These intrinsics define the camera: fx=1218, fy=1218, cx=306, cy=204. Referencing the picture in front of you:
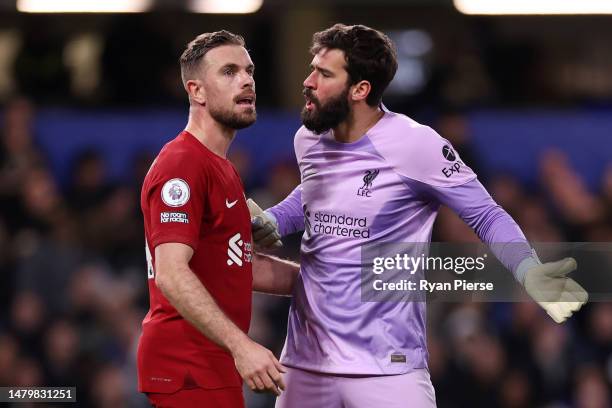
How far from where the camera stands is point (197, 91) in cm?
423

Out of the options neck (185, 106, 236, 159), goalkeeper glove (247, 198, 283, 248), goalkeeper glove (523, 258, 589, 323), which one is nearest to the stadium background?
goalkeeper glove (247, 198, 283, 248)

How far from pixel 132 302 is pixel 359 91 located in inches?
142

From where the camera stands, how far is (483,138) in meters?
8.37

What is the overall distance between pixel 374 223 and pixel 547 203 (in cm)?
402

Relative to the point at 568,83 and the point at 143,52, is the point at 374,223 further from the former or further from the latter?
the point at 568,83

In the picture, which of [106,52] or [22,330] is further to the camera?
[106,52]

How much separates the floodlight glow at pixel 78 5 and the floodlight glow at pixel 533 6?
247 cm

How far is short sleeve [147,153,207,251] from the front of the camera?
3871 millimetres

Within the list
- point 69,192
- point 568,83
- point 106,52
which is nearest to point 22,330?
point 69,192

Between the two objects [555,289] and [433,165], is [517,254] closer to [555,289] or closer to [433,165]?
[555,289]

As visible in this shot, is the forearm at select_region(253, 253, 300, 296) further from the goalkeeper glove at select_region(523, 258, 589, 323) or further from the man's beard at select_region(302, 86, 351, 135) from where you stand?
the goalkeeper glove at select_region(523, 258, 589, 323)

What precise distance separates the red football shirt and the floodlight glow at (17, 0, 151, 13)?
5.27 meters

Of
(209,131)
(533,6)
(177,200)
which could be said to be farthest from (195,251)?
(533,6)

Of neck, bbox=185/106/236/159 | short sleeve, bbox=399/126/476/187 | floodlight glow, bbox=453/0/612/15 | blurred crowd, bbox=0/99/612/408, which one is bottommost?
blurred crowd, bbox=0/99/612/408
